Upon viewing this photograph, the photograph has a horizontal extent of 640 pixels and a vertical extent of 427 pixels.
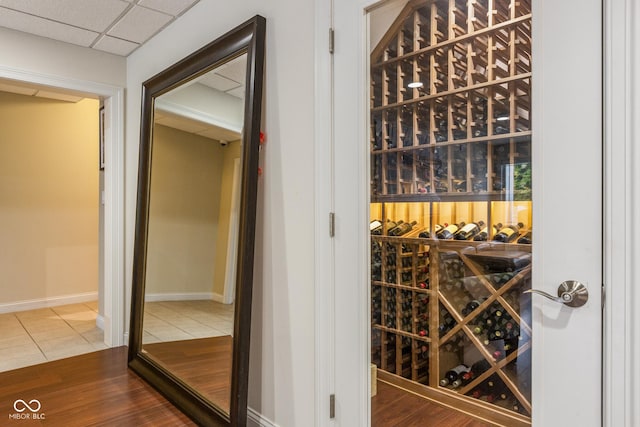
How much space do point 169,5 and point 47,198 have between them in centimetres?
371

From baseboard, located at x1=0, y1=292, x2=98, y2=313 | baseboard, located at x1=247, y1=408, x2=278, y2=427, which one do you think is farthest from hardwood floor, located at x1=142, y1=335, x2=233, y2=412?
baseboard, located at x1=0, y1=292, x2=98, y2=313

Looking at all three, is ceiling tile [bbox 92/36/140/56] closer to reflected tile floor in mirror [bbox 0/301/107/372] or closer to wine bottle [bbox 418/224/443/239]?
reflected tile floor in mirror [bbox 0/301/107/372]

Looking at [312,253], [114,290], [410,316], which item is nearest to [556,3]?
[410,316]

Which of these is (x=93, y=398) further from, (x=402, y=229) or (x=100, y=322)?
(x=402, y=229)

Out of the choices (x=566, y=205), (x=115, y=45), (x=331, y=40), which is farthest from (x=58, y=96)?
(x=566, y=205)

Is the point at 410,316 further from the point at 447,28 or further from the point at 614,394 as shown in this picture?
the point at 447,28

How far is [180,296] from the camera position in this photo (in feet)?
8.99

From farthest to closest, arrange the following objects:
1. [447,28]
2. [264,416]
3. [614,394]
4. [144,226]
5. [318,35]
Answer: [144,226] < [264,416] < [318,35] < [447,28] < [614,394]

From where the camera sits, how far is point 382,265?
5.51 feet

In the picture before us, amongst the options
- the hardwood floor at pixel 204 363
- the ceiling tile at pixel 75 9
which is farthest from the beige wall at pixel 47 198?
the hardwood floor at pixel 204 363

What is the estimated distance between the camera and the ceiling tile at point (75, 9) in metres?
2.67

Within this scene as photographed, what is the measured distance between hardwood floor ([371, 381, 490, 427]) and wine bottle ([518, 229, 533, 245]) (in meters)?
0.60

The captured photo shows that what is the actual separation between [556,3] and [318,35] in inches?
38.5
